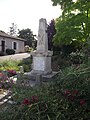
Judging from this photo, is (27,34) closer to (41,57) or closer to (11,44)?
(11,44)

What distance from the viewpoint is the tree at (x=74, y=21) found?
14.8 m

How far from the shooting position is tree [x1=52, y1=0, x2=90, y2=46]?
48.6 feet

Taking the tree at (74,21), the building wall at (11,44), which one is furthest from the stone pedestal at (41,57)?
the building wall at (11,44)

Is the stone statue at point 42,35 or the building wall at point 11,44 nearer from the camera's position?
the stone statue at point 42,35

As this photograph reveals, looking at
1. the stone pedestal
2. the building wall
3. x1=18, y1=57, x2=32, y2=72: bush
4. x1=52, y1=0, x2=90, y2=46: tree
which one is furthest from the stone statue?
the building wall

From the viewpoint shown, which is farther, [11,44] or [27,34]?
[27,34]

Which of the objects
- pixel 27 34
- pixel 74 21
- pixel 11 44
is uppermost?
pixel 27 34

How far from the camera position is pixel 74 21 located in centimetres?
1486

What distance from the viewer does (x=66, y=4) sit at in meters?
15.7

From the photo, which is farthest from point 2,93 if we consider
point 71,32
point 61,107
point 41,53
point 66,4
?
point 66,4

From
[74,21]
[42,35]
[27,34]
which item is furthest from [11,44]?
[42,35]

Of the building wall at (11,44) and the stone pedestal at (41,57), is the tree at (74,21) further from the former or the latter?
the building wall at (11,44)

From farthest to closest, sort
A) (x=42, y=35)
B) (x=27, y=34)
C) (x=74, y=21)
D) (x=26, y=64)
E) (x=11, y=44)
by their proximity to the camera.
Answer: (x=27, y=34), (x=11, y=44), (x=26, y=64), (x=74, y=21), (x=42, y=35)

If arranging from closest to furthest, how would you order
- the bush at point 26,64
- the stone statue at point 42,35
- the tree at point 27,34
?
the stone statue at point 42,35
the bush at point 26,64
the tree at point 27,34
